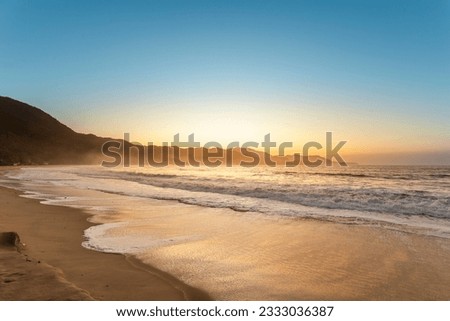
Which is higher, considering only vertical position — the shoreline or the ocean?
the shoreline

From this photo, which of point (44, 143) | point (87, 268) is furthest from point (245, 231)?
point (44, 143)

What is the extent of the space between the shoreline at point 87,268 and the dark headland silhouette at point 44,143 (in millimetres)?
91230

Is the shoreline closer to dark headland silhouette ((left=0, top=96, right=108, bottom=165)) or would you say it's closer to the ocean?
the ocean

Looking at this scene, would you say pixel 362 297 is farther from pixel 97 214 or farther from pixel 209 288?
pixel 97 214

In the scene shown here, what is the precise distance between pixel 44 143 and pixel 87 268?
16301 centimetres

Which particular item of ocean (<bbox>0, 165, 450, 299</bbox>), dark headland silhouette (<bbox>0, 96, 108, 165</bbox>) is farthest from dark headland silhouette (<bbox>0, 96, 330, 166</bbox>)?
ocean (<bbox>0, 165, 450, 299</bbox>)

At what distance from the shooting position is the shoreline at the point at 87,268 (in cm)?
489

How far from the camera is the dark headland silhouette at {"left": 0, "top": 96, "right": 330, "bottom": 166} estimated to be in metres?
119

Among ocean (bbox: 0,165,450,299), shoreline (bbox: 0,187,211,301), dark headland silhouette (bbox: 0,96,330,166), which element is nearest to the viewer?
shoreline (bbox: 0,187,211,301)

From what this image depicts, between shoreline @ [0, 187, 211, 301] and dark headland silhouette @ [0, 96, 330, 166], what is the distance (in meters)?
91.2

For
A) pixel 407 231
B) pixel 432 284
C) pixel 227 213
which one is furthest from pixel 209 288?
pixel 227 213

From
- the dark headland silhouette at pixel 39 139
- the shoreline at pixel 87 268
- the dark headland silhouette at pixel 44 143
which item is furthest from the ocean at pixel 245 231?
the dark headland silhouette at pixel 39 139

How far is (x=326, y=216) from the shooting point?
12.1m

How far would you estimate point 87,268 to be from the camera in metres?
5.99
